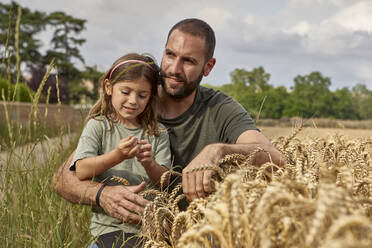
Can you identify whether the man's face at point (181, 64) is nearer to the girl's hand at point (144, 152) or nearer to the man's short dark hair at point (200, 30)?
the man's short dark hair at point (200, 30)

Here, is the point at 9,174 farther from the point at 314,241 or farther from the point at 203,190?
the point at 314,241

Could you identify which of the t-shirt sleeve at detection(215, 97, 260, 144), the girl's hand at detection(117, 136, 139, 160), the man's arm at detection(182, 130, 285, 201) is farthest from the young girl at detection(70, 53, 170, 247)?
the t-shirt sleeve at detection(215, 97, 260, 144)

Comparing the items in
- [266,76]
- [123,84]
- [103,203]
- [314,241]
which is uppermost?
[266,76]

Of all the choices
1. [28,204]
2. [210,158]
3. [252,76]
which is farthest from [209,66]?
[252,76]

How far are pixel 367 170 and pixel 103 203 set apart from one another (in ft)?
4.35

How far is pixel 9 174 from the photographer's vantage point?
1.89m

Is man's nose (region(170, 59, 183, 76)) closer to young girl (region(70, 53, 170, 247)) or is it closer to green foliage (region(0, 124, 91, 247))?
young girl (region(70, 53, 170, 247))

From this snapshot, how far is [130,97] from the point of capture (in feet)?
7.45

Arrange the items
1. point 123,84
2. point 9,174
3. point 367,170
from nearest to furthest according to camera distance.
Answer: point 367,170 → point 9,174 → point 123,84

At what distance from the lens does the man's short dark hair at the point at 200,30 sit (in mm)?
2686

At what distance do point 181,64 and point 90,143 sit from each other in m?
0.83

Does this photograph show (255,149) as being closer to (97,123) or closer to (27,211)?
(97,123)

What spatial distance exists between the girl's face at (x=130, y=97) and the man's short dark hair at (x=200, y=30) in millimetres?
585

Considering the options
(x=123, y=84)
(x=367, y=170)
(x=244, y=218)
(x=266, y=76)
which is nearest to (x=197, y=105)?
(x=123, y=84)
